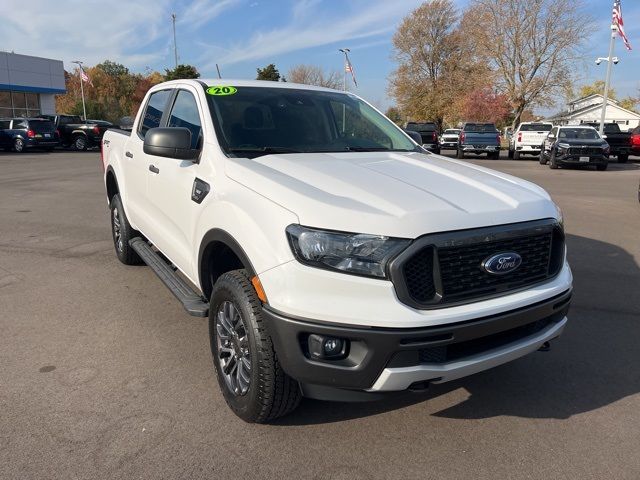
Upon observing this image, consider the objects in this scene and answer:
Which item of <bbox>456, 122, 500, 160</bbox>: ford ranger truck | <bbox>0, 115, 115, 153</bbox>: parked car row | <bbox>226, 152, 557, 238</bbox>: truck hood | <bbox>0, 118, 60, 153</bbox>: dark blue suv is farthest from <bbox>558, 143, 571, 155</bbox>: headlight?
<bbox>0, 118, 60, 153</bbox>: dark blue suv

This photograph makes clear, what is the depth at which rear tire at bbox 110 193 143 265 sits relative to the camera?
215 inches

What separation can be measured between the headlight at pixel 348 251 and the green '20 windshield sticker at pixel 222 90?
1.86 metres

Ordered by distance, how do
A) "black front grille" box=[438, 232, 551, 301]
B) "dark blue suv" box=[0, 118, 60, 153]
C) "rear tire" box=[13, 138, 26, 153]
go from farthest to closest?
"rear tire" box=[13, 138, 26, 153] < "dark blue suv" box=[0, 118, 60, 153] < "black front grille" box=[438, 232, 551, 301]

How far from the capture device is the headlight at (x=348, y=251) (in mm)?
2383

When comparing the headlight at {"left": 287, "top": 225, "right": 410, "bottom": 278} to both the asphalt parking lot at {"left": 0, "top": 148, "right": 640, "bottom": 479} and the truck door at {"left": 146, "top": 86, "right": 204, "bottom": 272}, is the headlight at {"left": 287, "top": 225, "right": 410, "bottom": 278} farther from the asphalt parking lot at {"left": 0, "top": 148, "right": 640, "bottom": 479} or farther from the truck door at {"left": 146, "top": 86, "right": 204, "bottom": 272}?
the truck door at {"left": 146, "top": 86, "right": 204, "bottom": 272}

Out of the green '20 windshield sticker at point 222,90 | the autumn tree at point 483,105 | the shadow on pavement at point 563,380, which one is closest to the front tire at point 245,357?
the shadow on pavement at point 563,380

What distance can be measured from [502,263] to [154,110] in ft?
11.7

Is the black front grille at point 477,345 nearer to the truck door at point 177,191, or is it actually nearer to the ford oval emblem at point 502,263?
the ford oval emblem at point 502,263

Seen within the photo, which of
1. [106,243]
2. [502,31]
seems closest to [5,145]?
[106,243]

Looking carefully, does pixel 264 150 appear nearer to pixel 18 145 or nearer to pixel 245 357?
pixel 245 357

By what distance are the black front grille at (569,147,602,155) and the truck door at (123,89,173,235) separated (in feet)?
57.1

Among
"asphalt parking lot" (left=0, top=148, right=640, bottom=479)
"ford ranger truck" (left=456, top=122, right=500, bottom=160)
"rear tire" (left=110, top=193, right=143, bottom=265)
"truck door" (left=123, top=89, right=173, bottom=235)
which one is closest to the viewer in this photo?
"asphalt parking lot" (left=0, top=148, right=640, bottom=479)

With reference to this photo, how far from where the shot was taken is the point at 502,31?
43438mm

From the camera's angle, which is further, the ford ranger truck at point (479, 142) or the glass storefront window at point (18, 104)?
the glass storefront window at point (18, 104)
